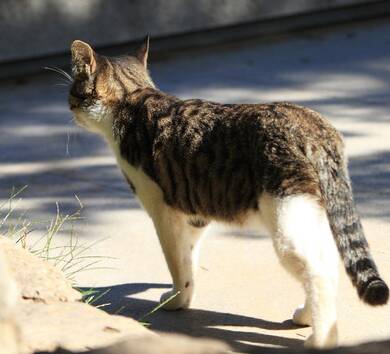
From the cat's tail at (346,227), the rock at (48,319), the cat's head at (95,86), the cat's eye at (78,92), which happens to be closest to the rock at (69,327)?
the rock at (48,319)

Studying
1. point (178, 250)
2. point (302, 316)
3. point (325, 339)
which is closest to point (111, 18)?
point (178, 250)

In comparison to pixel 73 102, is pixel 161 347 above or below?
below

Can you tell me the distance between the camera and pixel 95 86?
19.7 feet

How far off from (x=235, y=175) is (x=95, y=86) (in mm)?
1271

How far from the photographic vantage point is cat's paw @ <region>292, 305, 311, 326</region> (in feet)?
17.5

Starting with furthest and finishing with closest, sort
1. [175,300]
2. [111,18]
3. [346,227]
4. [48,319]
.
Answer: [111,18]
[175,300]
[346,227]
[48,319]

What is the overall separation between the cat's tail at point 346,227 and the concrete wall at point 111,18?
6241mm

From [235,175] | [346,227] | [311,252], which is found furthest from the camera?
[235,175]

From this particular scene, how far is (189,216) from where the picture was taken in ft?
18.2

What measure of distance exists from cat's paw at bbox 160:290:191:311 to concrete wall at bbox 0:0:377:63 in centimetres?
541

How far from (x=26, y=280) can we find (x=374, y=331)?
5.78 ft

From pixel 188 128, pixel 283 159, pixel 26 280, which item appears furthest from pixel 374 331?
pixel 26 280

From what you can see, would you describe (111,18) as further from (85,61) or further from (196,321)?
(196,321)

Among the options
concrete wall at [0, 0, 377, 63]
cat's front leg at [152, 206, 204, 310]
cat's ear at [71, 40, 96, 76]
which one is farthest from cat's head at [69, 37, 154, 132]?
concrete wall at [0, 0, 377, 63]
